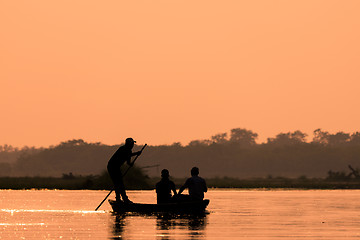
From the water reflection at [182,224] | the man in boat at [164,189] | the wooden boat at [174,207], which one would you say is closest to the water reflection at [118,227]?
the water reflection at [182,224]

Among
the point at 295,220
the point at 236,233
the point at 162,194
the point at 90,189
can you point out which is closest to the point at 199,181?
the point at 162,194

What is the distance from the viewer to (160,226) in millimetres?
27156

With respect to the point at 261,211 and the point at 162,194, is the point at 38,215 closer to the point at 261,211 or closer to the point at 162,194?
the point at 162,194

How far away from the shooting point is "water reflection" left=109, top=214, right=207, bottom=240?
24.0 metres

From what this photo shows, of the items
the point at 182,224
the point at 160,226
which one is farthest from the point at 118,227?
the point at 182,224

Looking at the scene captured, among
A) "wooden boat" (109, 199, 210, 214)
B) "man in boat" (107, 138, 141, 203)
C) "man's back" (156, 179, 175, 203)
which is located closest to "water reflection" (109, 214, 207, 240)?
"wooden boat" (109, 199, 210, 214)

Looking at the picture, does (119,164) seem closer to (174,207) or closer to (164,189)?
(164,189)

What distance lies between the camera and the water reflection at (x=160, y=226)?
24045mm

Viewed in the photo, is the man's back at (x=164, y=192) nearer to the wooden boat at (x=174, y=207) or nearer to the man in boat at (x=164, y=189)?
the man in boat at (x=164, y=189)

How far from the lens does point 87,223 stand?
28516mm

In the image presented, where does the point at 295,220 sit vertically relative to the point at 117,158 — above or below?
below

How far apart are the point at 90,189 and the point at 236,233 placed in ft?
160

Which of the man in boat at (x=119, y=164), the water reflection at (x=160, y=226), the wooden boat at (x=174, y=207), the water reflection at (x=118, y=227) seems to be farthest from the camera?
the man in boat at (x=119, y=164)

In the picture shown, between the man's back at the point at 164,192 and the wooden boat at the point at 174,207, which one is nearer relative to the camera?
the wooden boat at the point at 174,207
